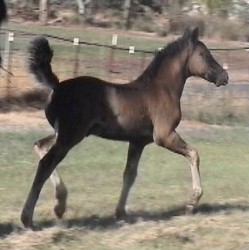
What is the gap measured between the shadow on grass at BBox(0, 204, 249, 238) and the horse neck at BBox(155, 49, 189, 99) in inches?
54.5

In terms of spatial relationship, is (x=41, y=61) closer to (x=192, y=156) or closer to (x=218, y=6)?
(x=192, y=156)

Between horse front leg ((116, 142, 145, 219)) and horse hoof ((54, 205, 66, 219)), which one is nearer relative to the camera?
horse hoof ((54, 205, 66, 219))

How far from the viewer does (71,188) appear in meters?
11.4

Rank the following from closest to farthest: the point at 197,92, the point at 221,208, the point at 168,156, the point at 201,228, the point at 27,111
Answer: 1. the point at 201,228
2. the point at 221,208
3. the point at 168,156
4. the point at 27,111
5. the point at 197,92

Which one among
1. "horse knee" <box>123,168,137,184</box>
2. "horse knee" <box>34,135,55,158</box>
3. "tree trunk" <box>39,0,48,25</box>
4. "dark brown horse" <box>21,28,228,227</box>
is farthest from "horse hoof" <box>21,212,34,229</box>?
"tree trunk" <box>39,0,48,25</box>

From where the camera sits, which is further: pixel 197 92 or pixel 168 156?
pixel 197 92

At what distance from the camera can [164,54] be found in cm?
974

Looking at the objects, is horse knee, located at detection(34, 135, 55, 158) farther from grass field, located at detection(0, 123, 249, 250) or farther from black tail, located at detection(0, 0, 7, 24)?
black tail, located at detection(0, 0, 7, 24)

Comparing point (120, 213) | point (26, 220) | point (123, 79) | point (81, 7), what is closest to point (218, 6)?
point (81, 7)

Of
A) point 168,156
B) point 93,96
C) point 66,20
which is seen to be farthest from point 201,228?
point 66,20

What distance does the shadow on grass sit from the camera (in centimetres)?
827

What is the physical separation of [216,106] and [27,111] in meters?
4.80

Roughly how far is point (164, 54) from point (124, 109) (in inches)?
44.7

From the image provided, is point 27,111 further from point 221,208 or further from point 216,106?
point 221,208
